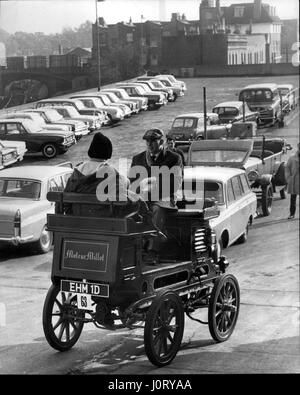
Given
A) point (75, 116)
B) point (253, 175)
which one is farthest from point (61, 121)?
point (253, 175)

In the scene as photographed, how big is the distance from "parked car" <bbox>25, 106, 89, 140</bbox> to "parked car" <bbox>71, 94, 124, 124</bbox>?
17 cm

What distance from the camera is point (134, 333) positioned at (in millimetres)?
6242

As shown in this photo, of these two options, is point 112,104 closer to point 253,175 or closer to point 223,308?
point 223,308

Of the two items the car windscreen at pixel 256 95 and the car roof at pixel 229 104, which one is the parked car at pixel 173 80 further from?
the car windscreen at pixel 256 95

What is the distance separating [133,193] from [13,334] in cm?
135

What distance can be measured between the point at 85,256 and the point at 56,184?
506 millimetres

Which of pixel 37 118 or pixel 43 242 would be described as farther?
pixel 43 242

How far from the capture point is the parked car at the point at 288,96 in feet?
23.5

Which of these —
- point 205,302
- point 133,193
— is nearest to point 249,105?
point 205,302

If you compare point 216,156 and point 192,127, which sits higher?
point 192,127

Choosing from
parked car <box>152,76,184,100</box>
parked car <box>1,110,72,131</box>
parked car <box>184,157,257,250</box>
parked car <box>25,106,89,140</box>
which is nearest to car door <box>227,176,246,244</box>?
parked car <box>184,157,257,250</box>

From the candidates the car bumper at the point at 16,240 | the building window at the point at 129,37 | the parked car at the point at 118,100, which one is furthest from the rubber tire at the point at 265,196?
the car bumper at the point at 16,240

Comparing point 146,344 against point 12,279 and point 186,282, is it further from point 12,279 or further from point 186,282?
point 12,279

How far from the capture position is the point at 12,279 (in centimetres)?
625
